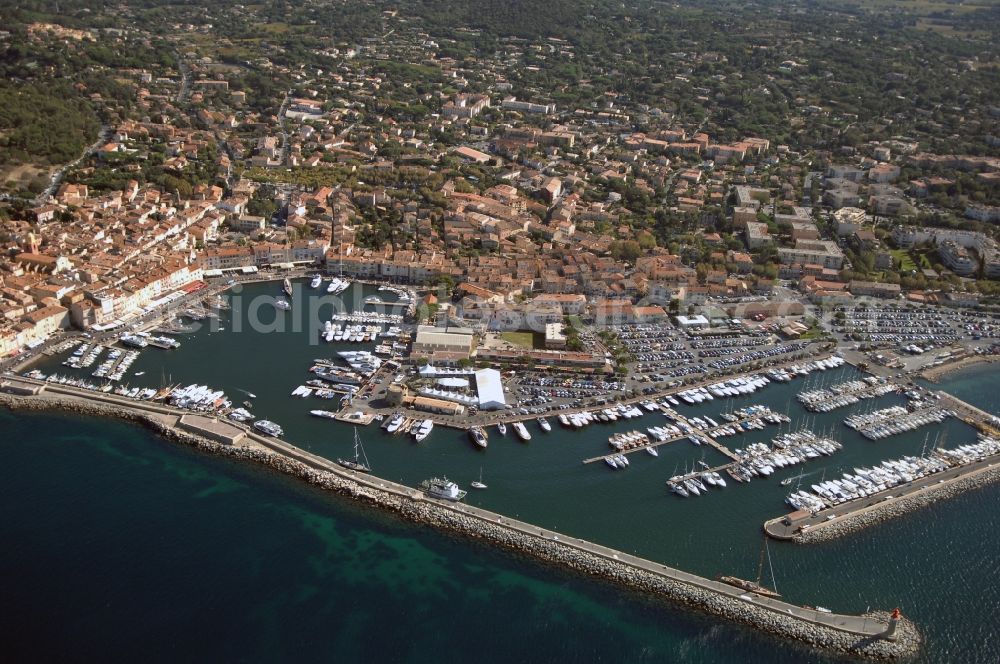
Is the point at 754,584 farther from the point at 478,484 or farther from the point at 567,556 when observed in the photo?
the point at 478,484

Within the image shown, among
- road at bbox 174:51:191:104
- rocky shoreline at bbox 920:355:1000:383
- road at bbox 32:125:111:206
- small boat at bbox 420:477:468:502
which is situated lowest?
small boat at bbox 420:477:468:502

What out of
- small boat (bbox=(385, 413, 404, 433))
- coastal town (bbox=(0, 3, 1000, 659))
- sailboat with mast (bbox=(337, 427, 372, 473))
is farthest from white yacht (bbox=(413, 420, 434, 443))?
sailboat with mast (bbox=(337, 427, 372, 473))

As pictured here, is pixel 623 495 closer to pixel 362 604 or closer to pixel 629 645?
pixel 629 645

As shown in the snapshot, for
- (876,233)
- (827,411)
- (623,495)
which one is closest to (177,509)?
(623,495)

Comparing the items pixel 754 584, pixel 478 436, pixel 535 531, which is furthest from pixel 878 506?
pixel 478 436

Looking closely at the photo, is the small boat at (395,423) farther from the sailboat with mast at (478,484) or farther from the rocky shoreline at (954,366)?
the rocky shoreline at (954,366)

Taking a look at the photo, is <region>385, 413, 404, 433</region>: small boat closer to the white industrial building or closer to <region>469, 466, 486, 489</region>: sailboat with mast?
the white industrial building
